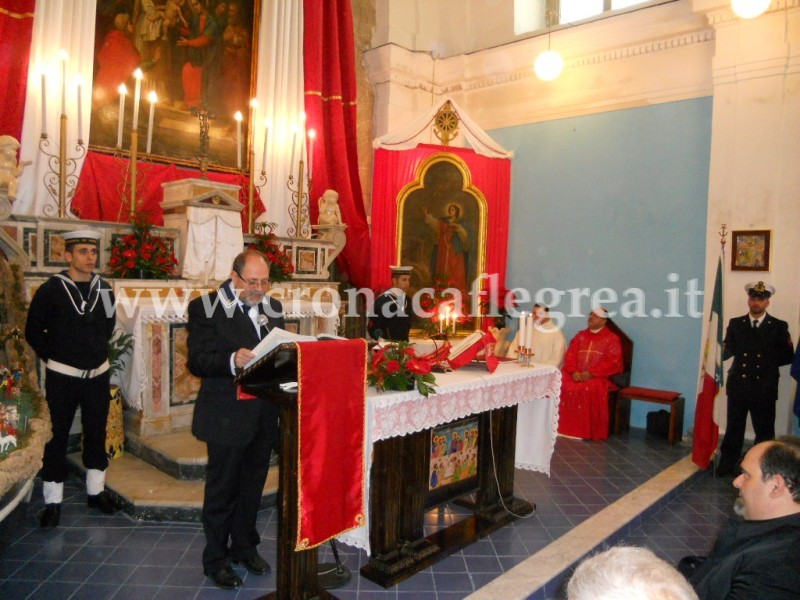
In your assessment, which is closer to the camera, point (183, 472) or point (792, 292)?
point (183, 472)

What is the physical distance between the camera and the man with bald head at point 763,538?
1829 mm

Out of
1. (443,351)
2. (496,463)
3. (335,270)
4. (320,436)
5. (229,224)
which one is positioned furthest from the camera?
(335,270)

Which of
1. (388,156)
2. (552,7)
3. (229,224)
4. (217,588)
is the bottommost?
(217,588)

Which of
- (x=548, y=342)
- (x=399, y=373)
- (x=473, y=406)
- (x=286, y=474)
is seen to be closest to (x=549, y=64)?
(x=548, y=342)

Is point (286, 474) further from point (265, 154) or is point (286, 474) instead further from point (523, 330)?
point (265, 154)

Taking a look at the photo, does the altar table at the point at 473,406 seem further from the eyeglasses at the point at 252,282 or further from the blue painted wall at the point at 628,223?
the blue painted wall at the point at 628,223

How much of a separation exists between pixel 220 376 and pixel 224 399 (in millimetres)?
145

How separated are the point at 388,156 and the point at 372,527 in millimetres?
5766

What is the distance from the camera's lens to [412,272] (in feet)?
28.3

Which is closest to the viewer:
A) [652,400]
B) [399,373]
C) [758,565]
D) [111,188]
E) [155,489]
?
[758,565]

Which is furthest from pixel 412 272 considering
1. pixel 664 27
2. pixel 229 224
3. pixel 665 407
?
pixel 664 27

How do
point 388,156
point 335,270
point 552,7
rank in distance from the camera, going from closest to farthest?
1. point 388,156
2. point 335,270
3. point 552,7

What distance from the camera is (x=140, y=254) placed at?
557 cm

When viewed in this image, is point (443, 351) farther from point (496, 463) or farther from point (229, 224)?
point (229, 224)
